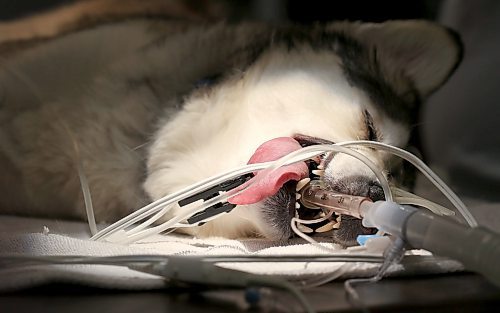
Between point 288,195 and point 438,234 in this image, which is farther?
point 288,195

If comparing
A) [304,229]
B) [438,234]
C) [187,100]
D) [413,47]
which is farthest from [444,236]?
[413,47]

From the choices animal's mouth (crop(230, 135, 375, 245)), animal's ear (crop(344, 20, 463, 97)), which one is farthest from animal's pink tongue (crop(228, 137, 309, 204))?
animal's ear (crop(344, 20, 463, 97))

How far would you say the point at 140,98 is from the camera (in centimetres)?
168

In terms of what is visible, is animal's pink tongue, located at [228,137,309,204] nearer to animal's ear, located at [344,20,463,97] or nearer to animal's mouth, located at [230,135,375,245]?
animal's mouth, located at [230,135,375,245]

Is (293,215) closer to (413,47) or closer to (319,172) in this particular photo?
(319,172)

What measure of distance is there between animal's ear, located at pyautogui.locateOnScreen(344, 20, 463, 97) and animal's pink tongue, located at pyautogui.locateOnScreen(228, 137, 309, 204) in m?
0.62

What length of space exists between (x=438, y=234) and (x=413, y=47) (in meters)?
1.02

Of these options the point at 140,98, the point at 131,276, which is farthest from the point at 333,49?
the point at 131,276

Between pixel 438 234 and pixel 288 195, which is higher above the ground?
A: pixel 438 234

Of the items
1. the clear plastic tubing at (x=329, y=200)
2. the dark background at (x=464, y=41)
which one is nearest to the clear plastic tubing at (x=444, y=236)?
the clear plastic tubing at (x=329, y=200)

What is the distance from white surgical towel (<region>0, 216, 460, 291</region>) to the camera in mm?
906

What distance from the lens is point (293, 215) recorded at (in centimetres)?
127

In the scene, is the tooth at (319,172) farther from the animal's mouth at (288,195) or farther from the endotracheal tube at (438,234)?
the endotracheal tube at (438,234)

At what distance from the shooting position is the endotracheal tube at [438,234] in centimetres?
81
